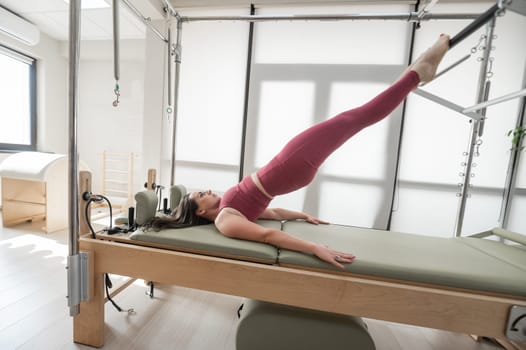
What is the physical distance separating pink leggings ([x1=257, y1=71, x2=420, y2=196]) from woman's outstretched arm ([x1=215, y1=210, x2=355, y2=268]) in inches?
10.2

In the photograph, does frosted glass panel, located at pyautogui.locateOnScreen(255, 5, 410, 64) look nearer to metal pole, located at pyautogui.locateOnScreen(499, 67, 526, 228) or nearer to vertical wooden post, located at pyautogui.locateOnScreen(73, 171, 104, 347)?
metal pole, located at pyautogui.locateOnScreen(499, 67, 526, 228)

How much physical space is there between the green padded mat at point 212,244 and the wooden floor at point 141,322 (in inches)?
19.8

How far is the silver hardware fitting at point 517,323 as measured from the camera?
0.65 meters

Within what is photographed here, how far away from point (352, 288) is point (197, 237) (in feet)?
2.04

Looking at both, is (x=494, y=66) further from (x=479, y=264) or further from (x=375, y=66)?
(x=479, y=264)

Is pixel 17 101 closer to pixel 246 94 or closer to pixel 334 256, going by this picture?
pixel 246 94

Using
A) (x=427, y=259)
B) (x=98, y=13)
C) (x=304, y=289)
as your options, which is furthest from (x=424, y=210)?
(x=98, y=13)

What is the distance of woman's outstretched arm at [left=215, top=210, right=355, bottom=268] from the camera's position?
2.50 feet

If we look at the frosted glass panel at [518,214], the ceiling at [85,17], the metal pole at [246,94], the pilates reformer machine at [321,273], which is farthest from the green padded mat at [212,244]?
the frosted glass panel at [518,214]

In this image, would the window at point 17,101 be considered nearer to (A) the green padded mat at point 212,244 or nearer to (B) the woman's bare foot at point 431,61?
(A) the green padded mat at point 212,244

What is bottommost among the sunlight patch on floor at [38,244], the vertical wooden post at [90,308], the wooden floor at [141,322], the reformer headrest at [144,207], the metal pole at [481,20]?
the sunlight patch on floor at [38,244]

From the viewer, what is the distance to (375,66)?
196 cm

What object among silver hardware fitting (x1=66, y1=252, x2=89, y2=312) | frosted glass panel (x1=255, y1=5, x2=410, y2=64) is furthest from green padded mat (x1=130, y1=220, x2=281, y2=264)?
frosted glass panel (x1=255, y1=5, x2=410, y2=64)

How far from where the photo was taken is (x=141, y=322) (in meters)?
1.06
